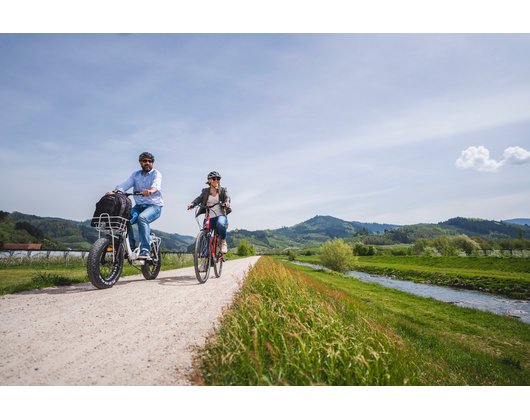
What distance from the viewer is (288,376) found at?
2385 mm

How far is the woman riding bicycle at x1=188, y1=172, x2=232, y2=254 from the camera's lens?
8.39m

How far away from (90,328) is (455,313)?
20625 mm

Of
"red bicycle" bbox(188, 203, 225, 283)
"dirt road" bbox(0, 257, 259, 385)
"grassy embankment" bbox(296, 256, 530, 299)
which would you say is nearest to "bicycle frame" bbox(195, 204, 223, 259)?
"red bicycle" bbox(188, 203, 225, 283)

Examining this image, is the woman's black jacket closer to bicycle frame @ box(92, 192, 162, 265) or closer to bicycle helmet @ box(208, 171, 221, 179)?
bicycle helmet @ box(208, 171, 221, 179)

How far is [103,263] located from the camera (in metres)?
6.02

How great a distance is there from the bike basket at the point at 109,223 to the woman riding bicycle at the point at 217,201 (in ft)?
8.23

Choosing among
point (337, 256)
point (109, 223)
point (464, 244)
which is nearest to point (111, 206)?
point (109, 223)

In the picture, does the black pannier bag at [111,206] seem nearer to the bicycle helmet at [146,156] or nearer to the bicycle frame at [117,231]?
the bicycle frame at [117,231]

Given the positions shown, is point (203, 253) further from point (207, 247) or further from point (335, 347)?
point (335, 347)

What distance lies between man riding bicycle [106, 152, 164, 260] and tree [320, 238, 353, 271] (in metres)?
52.6

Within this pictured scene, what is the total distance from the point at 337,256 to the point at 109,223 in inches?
2141

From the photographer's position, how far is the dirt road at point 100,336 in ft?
7.17
